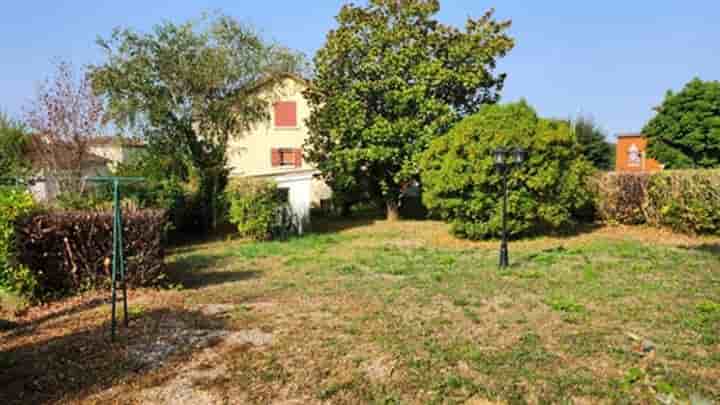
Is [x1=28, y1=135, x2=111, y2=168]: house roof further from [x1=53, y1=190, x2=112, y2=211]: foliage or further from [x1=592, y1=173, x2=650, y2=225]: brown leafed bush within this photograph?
[x1=592, y1=173, x2=650, y2=225]: brown leafed bush

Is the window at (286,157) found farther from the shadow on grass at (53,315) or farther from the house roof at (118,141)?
the shadow on grass at (53,315)

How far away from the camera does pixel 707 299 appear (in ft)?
16.0

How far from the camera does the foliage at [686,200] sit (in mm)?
9414

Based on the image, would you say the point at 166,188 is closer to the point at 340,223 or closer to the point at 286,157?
the point at 340,223

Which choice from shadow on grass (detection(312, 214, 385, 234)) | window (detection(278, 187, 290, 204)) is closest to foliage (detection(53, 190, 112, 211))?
window (detection(278, 187, 290, 204))

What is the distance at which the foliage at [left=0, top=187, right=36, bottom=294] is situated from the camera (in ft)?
15.3

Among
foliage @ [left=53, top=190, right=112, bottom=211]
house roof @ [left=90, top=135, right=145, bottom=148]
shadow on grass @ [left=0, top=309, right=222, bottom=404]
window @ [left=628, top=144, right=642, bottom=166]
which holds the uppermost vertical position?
window @ [left=628, top=144, right=642, bottom=166]

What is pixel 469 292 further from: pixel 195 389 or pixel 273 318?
pixel 195 389

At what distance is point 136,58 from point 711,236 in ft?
51.0

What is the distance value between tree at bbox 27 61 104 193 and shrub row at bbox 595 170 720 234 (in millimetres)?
14463

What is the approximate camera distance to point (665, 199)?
1025cm

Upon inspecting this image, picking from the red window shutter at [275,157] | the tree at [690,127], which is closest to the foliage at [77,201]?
the red window shutter at [275,157]

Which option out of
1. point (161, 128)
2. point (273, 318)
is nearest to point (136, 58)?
point (161, 128)

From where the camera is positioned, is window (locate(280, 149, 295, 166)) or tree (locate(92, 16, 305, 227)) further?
window (locate(280, 149, 295, 166))
